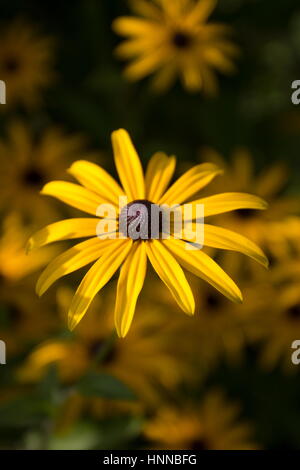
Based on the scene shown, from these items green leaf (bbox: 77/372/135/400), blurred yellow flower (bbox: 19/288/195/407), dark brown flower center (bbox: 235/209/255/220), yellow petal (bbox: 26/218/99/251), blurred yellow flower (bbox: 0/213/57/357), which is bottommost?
green leaf (bbox: 77/372/135/400)

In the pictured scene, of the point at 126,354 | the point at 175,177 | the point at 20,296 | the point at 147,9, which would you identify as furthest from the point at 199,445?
the point at 147,9

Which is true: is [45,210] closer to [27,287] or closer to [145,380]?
[27,287]

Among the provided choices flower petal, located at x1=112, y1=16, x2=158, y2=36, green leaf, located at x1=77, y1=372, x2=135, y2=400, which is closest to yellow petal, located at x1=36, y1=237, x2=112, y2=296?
green leaf, located at x1=77, y1=372, x2=135, y2=400

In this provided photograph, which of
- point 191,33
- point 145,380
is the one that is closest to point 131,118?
point 191,33

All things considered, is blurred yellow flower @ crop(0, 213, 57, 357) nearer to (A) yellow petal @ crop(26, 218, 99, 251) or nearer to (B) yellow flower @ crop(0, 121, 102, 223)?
(B) yellow flower @ crop(0, 121, 102, 223)

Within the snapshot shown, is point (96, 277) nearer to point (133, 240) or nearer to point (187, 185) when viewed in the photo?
point (133, 240)

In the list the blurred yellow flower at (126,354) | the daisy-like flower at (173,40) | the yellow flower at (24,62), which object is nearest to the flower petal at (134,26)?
the daisy-like flower at (173,40)
